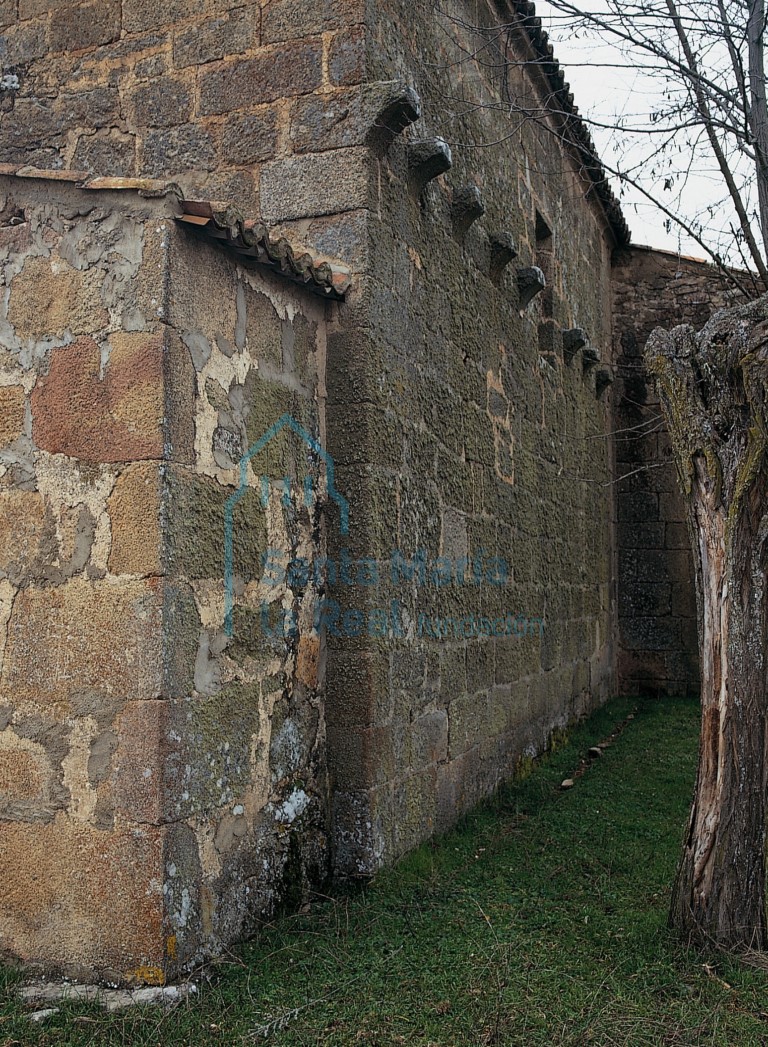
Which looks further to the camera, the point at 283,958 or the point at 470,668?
the point at 470,668

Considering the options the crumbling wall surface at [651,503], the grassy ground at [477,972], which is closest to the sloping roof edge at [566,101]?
the crumbling wall surface at [651,503]

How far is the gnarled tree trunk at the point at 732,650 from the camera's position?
3.37 meters

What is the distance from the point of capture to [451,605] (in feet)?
16.6

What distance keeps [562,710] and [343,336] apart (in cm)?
435

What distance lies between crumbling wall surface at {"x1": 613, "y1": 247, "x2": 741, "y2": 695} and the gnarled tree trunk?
22.6 ft

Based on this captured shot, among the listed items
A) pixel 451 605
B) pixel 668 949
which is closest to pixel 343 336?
pixel 451 605

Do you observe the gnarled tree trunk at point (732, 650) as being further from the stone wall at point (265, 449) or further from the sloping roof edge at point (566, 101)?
the sloping roof edge at point (566, 101)

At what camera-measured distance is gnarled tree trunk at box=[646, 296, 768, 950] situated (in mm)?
3367

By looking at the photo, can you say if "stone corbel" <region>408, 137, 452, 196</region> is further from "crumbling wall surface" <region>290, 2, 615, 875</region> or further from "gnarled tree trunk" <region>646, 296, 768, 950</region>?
"gnarled tree trunk" <region>646, 296, 768, 950</region>

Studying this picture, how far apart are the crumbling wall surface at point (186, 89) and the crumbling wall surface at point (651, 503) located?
21.3 feet

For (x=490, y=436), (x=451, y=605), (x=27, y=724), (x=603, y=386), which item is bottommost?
(x=27, y=724)

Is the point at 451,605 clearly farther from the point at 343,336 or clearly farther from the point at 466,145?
the point at 466,145

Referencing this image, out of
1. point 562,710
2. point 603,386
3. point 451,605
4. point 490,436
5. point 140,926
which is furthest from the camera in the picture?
point 603,386

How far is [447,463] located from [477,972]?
252 cm
